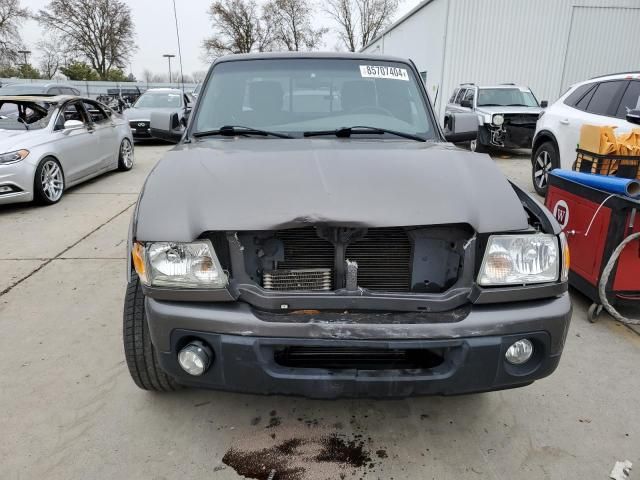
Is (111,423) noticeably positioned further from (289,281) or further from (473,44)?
(473,44)

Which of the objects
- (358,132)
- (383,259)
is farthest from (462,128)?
(383,259)

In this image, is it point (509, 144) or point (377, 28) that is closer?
point (509, 144)

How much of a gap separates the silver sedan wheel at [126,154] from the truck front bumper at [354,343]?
844cm

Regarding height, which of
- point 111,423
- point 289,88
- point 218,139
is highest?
point 289,88

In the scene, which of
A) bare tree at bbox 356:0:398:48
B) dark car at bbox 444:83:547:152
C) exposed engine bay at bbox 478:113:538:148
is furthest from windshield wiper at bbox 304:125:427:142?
bare tree at bbox 356:0:398:48

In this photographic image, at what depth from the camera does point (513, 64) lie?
17594 mm


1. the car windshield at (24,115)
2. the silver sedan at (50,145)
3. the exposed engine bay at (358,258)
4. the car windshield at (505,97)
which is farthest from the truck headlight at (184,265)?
the car windshield at (505,97)

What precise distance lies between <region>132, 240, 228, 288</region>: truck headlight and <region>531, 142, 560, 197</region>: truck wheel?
20.2 feet

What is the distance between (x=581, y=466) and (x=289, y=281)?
157 centimetres

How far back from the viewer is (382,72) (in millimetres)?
3225

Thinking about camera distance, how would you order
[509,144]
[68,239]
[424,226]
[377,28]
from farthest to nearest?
1. [377,28]
2. [509,144]
3. [68,239]
4. [424,226]

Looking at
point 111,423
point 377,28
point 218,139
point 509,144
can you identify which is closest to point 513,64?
point 509,144

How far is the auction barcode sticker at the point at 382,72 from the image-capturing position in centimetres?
319

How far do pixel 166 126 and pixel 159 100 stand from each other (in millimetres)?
12044
